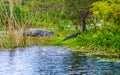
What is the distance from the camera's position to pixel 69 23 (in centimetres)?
5006

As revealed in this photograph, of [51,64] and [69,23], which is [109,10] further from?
[69,23]

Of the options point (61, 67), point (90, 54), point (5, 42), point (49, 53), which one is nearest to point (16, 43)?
point (5, 42)

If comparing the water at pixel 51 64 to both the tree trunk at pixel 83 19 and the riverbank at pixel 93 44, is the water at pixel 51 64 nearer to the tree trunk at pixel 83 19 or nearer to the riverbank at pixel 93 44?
the riverbank at pixel 93 44

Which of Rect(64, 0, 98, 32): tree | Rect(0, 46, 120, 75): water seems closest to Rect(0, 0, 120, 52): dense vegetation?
Rect(64, 0, 98, 32): tree

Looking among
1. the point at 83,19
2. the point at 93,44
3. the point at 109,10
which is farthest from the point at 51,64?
the point at 83,19

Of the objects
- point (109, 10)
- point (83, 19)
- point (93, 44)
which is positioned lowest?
point (93, 44)

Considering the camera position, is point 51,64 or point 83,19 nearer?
point 51,64

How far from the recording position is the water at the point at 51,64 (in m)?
21.7

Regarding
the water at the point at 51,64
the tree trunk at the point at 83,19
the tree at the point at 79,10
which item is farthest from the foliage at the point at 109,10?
the tree trunk at the point at 83,19

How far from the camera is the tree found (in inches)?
1537

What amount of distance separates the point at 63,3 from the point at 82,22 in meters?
2.77

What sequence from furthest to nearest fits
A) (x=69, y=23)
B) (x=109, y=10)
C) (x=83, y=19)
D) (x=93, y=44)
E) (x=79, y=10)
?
1. (x=69, y=23)
2. (x=83, y=19)
3. (x=79, y=10)
4. (x=93, y=44)
5. (x=109, y=10)

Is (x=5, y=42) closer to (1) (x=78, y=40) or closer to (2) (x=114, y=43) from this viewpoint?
(1) (x=78, y=40)

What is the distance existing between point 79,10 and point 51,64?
1544cm
